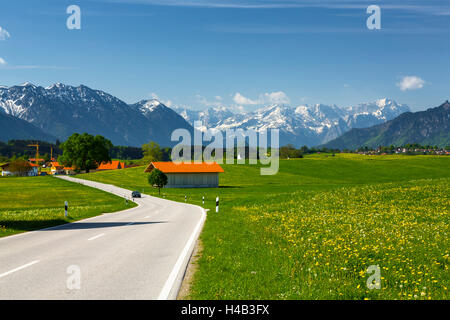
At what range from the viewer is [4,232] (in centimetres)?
1716

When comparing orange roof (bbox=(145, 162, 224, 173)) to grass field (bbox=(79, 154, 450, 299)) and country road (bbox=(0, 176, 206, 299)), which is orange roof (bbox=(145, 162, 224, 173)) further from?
country road (bbox=(0, 176, 206, 299))

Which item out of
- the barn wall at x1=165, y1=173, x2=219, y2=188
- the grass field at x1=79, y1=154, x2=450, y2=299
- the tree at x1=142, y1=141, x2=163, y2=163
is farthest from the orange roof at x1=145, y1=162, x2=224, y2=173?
the tree at x1=142, y1=141, x2=163, y2=163

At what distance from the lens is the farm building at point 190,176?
84.9 m

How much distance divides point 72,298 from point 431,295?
265 inches

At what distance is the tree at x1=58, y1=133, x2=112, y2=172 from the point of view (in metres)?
104

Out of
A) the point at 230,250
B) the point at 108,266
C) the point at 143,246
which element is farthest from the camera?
the point at 143,246

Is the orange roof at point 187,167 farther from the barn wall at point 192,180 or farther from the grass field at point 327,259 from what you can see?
the grass field at point 327,259

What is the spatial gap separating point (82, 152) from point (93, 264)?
326 ft

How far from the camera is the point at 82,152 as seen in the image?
10356cm

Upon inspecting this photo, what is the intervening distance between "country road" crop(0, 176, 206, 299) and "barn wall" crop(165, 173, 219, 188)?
67822 millimetres

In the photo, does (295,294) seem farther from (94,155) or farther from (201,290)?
(94,155)

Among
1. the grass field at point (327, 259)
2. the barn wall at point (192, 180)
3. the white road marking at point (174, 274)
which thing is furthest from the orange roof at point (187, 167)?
the white road marking at point (174, 274)

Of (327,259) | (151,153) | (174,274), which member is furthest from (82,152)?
(327,259)
